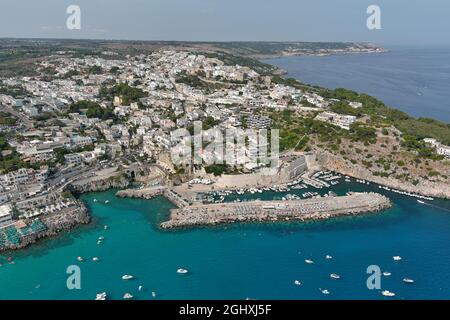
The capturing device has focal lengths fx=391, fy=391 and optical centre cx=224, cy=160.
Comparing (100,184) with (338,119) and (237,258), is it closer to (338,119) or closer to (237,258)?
(237,258)

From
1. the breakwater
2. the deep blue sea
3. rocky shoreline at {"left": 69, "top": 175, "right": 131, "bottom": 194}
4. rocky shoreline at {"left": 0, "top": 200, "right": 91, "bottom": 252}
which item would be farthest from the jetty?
rocky shoreline at {"left": 69, "top": 175, "right": 131, "bottom": 194}

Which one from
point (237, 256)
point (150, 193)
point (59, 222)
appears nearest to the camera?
point (237, 256)

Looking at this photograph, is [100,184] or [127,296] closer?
[127,296]

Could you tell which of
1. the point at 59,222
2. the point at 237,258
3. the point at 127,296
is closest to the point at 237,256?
the point at 237,258

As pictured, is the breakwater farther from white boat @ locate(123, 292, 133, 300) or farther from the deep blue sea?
white boat @ locate(123, 292, 133, 300)

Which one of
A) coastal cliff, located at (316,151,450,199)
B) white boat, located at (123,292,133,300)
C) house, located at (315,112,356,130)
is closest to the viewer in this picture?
white boat, located at (123,292,133,300)

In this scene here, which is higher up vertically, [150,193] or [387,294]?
[150,193]

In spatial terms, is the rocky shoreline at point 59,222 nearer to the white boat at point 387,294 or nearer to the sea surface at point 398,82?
the white boat at point 387,294
